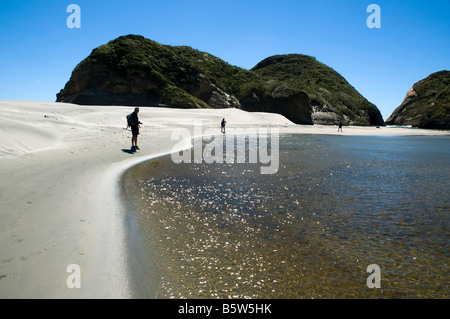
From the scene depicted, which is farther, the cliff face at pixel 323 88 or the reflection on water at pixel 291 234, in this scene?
the cliff face at pixel 323 88

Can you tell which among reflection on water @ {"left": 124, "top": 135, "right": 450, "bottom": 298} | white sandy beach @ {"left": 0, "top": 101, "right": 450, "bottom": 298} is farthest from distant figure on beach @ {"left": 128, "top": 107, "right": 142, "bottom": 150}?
reflection on water @ {"left": 124, "top": 135, "right": 450, "bottom": 298}

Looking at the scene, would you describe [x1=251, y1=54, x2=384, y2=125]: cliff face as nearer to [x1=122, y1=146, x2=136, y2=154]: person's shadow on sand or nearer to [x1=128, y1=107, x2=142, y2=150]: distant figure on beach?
[x1=128, y1=107, x2=142, y2=150]: distant figure on beach

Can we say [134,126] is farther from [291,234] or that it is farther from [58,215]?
[291,234]

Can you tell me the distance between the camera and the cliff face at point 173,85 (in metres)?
44.1

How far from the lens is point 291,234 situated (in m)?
4.70

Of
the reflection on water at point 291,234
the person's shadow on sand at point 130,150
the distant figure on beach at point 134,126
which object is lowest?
the reflection on water at point 291,234

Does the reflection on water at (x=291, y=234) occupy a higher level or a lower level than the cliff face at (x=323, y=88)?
lower

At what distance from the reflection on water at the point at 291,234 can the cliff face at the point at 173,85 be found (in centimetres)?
3953

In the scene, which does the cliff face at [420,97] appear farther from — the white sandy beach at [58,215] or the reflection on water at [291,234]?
the white sandy beach at [58,215]

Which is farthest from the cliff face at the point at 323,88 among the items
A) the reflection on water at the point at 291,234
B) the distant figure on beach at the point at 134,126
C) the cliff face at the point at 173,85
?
the reflection on water at the point at 291,234

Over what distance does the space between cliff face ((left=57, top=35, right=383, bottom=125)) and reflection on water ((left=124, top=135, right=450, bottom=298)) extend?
3953 cm

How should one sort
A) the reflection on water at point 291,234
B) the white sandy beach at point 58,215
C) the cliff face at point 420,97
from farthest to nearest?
the cliff face at point 420,97, the reflection on water at point 291,234, the white sandy beach at point 58,215
